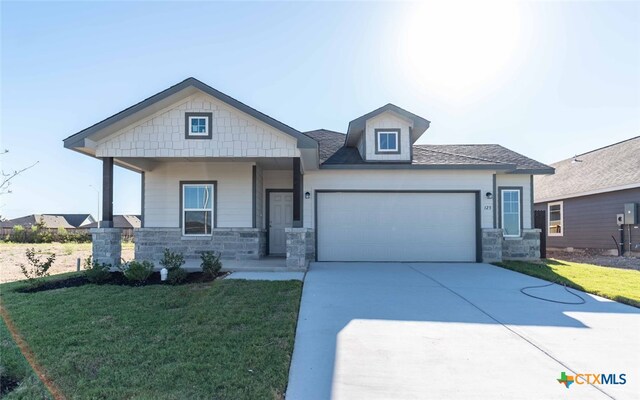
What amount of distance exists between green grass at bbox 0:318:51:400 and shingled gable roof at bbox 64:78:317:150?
20.7ft

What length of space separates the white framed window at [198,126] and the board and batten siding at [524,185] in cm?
891

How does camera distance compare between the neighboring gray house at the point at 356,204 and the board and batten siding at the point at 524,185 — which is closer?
the neighboring gray house at the point at 356,204

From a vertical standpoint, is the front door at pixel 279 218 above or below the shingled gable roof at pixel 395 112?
below

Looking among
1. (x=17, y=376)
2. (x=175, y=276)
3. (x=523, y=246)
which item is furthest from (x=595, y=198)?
(x=17, y=376)

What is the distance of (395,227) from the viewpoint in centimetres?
1142

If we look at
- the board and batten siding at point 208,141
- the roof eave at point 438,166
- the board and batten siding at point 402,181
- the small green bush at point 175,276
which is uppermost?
the board and batten siding at point 208,141

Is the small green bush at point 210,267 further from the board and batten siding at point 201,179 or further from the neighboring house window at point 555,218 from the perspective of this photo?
the neighboring house window at point 555,218

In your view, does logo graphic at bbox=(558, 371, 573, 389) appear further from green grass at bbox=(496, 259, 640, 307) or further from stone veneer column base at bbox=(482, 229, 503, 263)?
stone veneer column base at bbox=(482, 229, 503, 263)

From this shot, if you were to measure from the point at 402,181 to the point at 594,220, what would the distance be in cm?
1058

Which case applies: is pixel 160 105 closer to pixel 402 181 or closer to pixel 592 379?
pixel 402 181

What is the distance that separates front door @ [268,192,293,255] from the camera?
12.6m

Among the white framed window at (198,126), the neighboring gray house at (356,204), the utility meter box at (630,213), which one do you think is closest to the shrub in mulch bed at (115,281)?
the neighboring gray house at (356,204)

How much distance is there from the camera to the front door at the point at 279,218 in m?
12.6

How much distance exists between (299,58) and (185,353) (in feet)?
30.8
